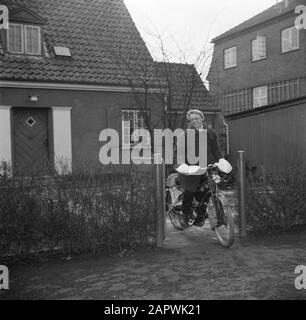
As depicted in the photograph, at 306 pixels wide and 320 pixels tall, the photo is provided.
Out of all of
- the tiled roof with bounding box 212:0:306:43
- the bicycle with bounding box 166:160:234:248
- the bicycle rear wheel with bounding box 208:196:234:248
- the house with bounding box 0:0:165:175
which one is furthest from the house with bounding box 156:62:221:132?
the bicycle rear wheel with bounding box 208:196:234:248

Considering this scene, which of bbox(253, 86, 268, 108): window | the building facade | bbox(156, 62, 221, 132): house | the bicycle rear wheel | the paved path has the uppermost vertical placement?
the building facade

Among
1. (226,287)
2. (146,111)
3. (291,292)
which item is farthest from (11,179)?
(146,111)

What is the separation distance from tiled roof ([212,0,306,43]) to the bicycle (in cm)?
2507

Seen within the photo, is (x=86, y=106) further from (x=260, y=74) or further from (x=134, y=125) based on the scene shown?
(x=260, y=74)

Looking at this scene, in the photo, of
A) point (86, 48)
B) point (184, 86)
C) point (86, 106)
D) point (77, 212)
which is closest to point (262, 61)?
point (184, 86)

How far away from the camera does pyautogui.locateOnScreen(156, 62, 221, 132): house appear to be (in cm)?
1822

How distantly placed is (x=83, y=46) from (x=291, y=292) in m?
16.3

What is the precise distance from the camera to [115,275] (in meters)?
5.09

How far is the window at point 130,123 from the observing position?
19.2m

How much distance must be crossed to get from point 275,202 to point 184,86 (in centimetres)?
1579

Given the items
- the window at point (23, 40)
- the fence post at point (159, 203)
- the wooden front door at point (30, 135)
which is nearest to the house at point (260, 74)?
the wooden front door at point (30, 135)

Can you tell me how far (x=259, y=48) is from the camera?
32406mm

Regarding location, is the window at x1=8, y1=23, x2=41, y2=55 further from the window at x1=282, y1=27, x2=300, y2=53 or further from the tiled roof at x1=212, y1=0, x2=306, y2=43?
the tiled roof at x1=212, y1=0, x2=306, y2=43

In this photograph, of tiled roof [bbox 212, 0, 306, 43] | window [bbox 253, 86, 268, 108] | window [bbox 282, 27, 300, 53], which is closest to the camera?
window [bbox 282, 27, 300, 53]
